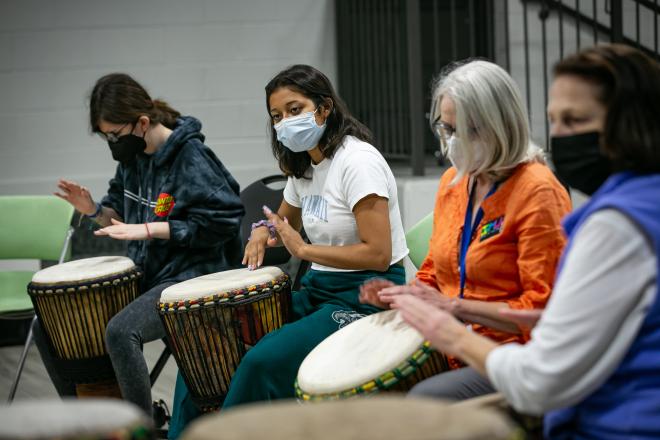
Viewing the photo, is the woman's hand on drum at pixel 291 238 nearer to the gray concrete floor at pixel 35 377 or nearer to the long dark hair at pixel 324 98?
the long dark hair at pixel 324 98

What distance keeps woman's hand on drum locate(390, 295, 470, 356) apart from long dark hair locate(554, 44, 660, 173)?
387mm

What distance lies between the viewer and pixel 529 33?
516cm

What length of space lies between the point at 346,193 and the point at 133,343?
88cm

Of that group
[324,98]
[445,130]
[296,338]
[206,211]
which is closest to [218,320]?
[296,338]

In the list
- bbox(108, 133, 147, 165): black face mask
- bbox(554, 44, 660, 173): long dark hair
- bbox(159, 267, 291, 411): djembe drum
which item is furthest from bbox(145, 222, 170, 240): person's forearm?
bbox(554, 44, 660, 173): long dark hair

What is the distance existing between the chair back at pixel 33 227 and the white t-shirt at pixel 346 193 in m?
1.61

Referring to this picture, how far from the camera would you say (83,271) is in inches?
118

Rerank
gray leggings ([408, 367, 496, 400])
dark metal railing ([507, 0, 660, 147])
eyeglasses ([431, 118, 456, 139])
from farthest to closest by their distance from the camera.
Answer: dark metal railing ([507, 0, 660, 147])
eyeglasses ([431, 118, 456, 139])
gray leggings ([408, 367, 496, 400])

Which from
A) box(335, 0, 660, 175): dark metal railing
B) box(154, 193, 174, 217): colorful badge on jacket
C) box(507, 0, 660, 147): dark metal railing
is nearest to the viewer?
box(154, 193, 174, 217): colorful badge on jacket

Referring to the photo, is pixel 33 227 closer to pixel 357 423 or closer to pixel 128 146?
pixel 128 146

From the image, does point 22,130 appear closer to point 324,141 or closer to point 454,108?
point 324,141

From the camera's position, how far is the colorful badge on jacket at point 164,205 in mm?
3096

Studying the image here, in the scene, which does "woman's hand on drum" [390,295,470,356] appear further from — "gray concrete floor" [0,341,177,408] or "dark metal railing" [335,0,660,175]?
"dark metal railing" [335,0,660,175]

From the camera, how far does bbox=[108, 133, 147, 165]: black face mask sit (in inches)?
124
